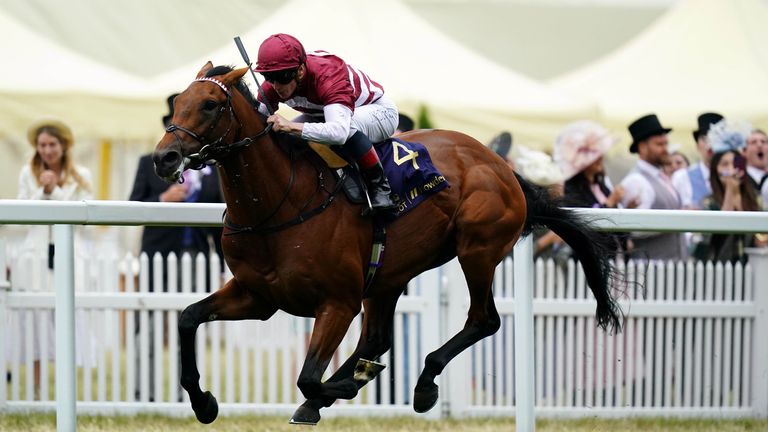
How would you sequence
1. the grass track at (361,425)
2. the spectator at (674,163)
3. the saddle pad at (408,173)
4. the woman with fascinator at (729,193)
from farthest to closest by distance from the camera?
the spectator at (674,163) → the woman with fascinator at (729,193) → the grass track at (361,425) → the saddle pad at (408,173)

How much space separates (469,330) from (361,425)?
1610mm

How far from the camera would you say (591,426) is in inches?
313

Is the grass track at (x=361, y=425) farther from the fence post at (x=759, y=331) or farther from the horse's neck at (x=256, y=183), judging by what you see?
the horse's neck at (x=256, y=183)

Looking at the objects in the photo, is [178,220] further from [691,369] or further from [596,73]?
[596,73]

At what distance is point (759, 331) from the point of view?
8398 mm

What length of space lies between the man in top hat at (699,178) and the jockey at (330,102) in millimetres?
5197

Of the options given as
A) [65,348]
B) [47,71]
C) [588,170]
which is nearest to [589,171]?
[588,170]

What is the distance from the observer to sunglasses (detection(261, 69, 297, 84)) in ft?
17.8

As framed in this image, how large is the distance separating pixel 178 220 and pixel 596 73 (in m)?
10.3

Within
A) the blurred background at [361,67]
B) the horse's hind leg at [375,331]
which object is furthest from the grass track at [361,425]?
the blurred background at [361,67]

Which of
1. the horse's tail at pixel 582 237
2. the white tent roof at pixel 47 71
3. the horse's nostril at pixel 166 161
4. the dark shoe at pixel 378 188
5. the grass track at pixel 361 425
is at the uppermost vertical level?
the white tent roof at pixel 47 71

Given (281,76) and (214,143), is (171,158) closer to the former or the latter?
(214,143)

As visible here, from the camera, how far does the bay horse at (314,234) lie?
17.6ft

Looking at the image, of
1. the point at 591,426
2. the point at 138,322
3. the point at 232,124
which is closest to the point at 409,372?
the point at 591,426
